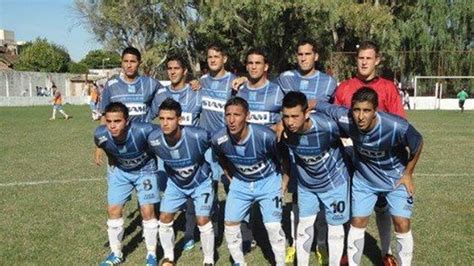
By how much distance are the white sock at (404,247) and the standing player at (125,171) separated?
2.54 meters

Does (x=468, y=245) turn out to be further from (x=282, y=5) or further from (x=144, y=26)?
(x=144, y=26)

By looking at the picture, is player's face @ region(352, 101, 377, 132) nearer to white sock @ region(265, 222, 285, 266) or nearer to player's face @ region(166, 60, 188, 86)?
white sock @ region(265, 222, 285, 266)

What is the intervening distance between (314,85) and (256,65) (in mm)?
687

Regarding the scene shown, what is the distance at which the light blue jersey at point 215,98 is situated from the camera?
245 inches

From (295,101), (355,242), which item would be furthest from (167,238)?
(295,101)

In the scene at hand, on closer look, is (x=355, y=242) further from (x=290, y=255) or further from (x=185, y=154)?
(x=185, y=154)

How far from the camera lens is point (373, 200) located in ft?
16.1

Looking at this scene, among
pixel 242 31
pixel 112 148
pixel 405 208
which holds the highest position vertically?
pixel 242 31

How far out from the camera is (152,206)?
5.52 meters

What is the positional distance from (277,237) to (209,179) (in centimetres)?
98

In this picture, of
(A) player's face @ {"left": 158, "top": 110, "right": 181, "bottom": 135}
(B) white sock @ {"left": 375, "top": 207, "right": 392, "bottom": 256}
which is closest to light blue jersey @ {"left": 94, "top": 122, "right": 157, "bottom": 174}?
(A) player's face @ {"left": 158, "top": 110, "right": 181, "bottom": 135}

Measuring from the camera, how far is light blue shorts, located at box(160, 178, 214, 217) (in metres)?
5.31

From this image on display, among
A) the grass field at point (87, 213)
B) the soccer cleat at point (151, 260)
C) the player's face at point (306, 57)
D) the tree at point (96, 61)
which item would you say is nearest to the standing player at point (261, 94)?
the player's face at point (306, 57)

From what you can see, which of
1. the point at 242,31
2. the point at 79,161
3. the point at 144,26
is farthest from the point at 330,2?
the point at 79,161
